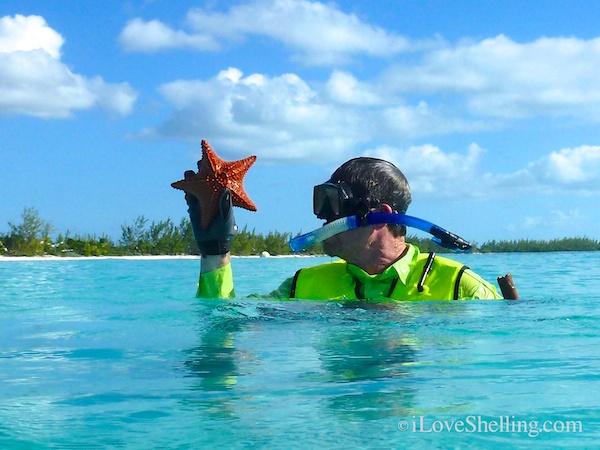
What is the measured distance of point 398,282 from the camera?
4539 mm

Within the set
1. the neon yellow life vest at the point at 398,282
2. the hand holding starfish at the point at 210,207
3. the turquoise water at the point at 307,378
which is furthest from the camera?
the neon yellow life vest at the point at 398,282

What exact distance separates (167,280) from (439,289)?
1077 cm

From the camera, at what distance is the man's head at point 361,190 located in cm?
452

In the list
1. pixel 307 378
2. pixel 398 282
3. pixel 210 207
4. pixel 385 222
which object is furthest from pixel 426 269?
pixel 307 378

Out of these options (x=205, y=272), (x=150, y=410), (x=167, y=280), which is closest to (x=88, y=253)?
(x=167, y=280)

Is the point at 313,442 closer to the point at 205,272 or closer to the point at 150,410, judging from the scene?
the point at 150,410

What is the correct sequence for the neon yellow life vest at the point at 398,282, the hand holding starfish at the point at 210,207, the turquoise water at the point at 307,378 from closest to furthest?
1. the turquoise water at the point at 307,378
2. the hand holding starfish at the point at 210,207
3. the neon yellow life vest at the point at 398,282

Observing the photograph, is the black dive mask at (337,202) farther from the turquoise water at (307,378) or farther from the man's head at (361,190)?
the turquoise water at (307,378)

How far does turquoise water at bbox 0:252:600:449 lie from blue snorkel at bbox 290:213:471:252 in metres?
0.37

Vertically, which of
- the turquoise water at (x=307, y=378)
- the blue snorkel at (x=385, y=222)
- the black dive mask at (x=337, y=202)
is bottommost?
the turquoise water at (x=307, y=378)

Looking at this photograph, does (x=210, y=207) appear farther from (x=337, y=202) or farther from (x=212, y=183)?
(x=337, y=202)

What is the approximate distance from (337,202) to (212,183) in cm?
74

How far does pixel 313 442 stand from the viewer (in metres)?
2.08

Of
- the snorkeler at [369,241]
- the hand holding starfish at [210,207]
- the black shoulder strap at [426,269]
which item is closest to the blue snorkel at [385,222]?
the snorkeler at [369,241]
